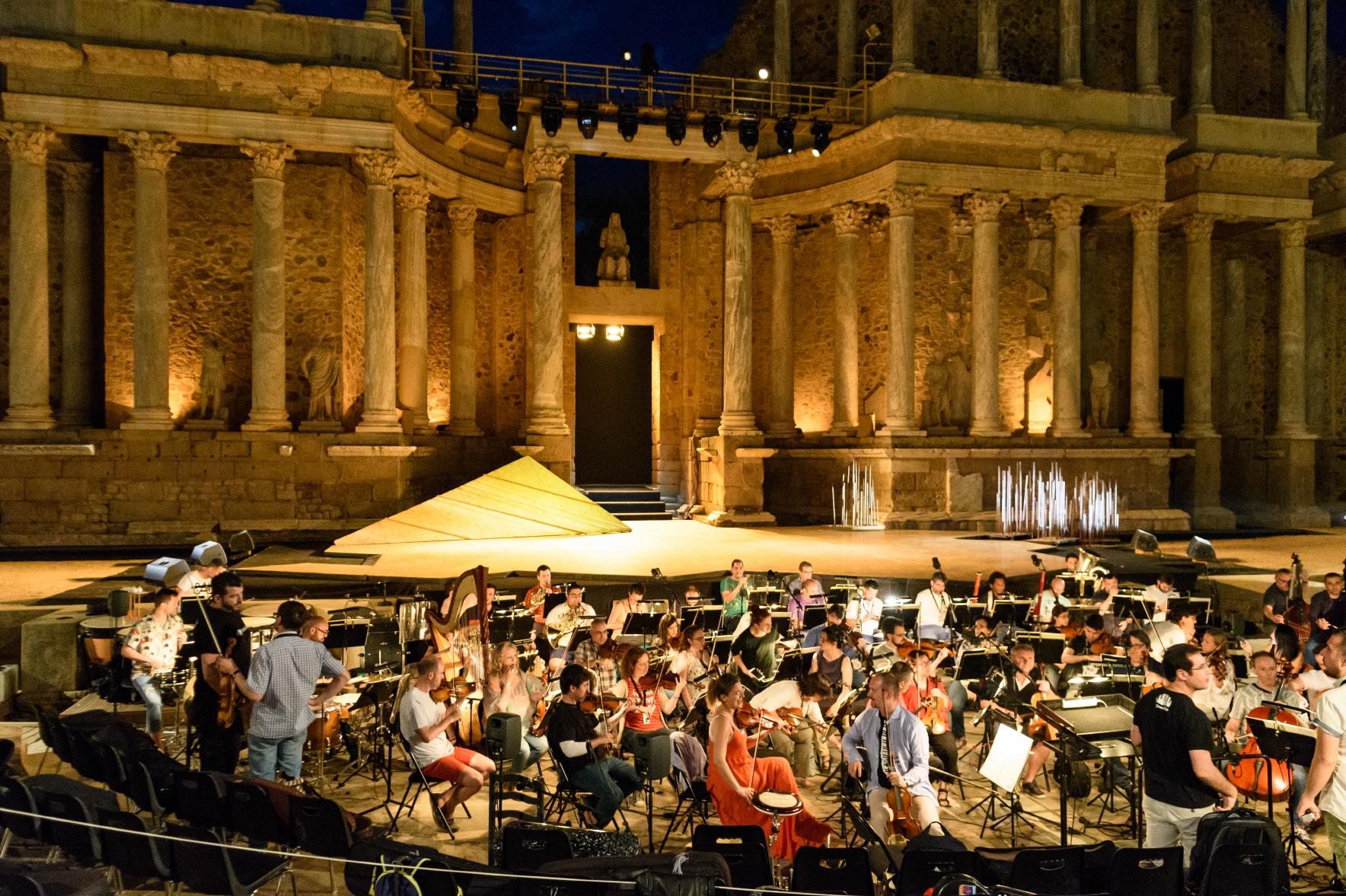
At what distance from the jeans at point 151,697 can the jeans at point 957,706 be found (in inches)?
255

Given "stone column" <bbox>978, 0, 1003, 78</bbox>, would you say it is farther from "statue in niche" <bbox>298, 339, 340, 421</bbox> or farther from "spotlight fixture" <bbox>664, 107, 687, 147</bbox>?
"statue in niche" <bbox>298, 339, 340, 421</bbox>

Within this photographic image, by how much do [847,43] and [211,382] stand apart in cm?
1529

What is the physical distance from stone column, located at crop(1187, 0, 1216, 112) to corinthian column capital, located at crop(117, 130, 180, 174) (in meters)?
21.2

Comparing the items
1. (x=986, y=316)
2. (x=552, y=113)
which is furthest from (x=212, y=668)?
(x=986, y=316)

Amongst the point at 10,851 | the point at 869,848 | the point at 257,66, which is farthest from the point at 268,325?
the point at 869,848

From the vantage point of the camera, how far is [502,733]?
5.80 meters

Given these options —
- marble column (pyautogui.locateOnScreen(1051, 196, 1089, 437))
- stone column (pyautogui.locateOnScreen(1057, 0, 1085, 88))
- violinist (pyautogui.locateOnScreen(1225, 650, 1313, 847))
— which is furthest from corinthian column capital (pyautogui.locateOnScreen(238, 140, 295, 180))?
violinist (pyautogui.locateOnScreen(1225, 650, 1313, 847))

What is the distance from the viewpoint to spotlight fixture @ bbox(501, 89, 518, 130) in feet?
56.8

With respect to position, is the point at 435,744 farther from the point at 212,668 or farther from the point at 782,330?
the point at 782,330

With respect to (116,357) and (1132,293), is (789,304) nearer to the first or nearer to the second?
(1132,293)

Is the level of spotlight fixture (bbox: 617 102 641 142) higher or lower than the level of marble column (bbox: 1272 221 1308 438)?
higher

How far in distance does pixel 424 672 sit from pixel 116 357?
14.5 meters

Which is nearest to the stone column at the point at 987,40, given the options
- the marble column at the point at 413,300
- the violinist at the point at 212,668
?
the marble column at the point at 413,300

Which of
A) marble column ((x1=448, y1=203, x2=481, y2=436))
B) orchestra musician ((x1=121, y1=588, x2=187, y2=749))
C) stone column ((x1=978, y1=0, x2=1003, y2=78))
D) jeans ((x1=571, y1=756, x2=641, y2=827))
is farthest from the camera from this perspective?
marble column ((x1=448, y1=203, x2=481, y2=436))
